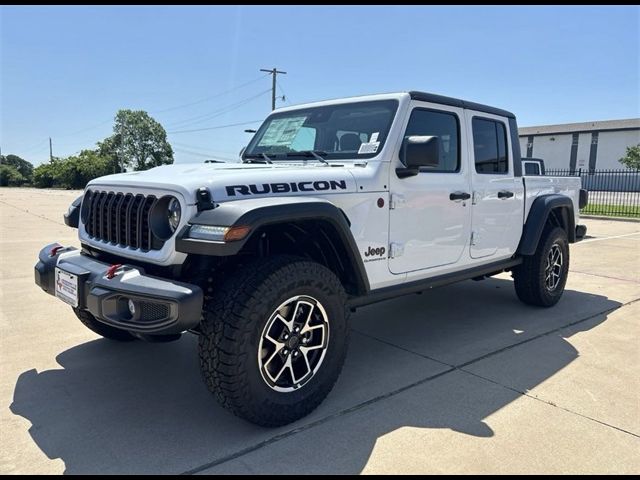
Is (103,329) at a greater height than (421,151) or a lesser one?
lesser

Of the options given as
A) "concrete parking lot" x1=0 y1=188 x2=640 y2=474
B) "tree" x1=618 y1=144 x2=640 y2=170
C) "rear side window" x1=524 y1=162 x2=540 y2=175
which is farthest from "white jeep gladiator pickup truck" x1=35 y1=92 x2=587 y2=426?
"tree" x1=618 y1=144 x2=640 y2=170

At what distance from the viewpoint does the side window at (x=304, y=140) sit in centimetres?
386

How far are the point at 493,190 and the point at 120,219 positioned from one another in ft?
10.1

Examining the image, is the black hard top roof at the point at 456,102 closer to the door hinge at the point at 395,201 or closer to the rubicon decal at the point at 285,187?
the door hinge at the point at 395,201

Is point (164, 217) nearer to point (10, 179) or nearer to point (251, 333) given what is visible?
point (251, 333)

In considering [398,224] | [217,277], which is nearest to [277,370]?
[217,277]

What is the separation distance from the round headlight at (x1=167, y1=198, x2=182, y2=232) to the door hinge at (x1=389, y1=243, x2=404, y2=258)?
1.46 metres

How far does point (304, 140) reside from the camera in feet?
12.9

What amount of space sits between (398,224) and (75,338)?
2824 mm

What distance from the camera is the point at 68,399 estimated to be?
306cm

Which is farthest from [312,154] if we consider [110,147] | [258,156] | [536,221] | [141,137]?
[141,137]

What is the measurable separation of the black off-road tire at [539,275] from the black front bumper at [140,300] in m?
3.80

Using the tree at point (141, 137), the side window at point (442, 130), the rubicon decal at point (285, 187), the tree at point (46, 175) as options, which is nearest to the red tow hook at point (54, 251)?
the rubicon decal at point (285, 187)

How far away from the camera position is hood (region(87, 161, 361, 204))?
265 cm
